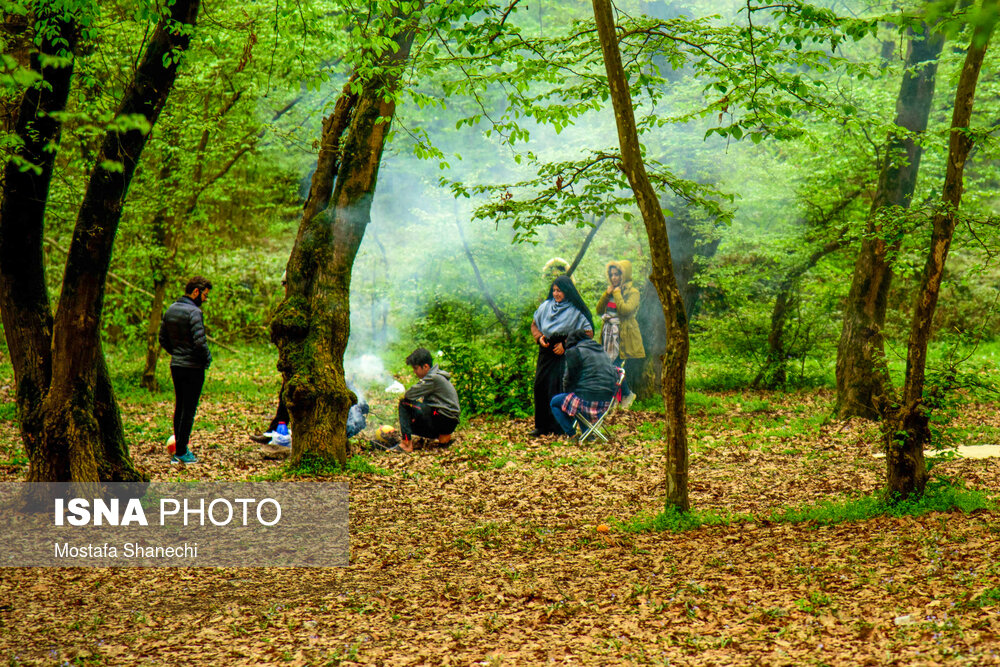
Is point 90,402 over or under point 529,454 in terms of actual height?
over

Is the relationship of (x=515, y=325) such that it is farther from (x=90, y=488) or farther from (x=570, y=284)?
(x=90, y=488)

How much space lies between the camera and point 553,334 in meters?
9.84

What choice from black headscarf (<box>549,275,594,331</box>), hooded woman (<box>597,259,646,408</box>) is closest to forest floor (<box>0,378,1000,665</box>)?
black headscarf (<box>549,275,594,331</box>)

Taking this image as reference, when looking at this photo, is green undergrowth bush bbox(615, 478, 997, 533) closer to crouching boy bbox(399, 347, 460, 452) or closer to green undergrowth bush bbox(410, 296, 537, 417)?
crouching boy bbox(399, 347, 460, 452)

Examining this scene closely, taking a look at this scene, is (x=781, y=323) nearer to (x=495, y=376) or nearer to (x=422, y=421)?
(x=495, y=376)

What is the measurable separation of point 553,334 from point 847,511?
4.50m

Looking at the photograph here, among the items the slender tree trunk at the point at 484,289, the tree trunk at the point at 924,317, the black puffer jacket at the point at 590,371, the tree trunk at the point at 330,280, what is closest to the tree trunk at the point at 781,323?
the slender tree trunk at the point at 484,289

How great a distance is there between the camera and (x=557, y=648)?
4195mm

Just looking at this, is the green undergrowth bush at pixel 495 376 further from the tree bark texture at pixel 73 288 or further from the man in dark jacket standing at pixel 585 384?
the tree bark texture at pixel 73 288


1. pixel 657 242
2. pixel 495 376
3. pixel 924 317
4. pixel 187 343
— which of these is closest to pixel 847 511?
pixel 924 317

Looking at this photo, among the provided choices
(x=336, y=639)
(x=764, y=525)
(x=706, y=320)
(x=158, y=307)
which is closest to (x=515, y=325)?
(x=706, y=320)

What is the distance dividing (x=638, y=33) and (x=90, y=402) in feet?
17.3

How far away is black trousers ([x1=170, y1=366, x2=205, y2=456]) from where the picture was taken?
814cm

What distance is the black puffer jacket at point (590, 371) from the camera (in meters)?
9.24
